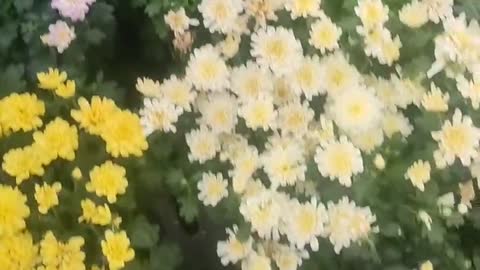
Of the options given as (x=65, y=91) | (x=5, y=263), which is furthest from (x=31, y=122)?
(x=5, y=263)

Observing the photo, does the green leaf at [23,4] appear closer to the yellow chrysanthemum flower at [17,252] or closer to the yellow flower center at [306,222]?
the yellow chrysanthemum flower at [17,252]

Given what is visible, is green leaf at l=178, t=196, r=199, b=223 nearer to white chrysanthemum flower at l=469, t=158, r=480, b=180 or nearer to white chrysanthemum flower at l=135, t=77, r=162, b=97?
white chrysanthemum flower at l=135, t=77, r=162, b=97

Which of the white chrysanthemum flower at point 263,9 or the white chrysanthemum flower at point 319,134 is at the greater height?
the white chrysanthemum flower at point 263,9

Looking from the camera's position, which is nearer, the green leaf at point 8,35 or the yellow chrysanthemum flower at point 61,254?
the yellow chrysanthemum flower at point 61,254

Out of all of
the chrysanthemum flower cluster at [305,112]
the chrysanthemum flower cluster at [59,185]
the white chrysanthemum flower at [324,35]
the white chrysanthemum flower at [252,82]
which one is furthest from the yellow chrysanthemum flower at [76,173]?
the white chrysanthemum flower at [324,35]

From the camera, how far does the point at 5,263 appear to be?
3.05ft

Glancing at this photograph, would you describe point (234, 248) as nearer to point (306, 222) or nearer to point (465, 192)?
point (306, 222)

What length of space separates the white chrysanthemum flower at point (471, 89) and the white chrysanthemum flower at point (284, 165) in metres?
0.20

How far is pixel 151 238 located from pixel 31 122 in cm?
19

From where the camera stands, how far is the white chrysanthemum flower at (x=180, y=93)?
104cm

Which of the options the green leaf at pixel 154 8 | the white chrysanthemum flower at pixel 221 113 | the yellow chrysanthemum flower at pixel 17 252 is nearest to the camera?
the yellow chrysanthemum flower at pixel 17 252

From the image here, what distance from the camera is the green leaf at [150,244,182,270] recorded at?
3.40ft

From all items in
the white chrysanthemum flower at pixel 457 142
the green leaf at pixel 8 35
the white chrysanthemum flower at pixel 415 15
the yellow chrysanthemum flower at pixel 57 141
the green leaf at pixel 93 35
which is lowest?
the white chrysanthemum flower at pixel 457 142

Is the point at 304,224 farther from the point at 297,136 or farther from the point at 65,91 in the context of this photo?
the point at 65,91
